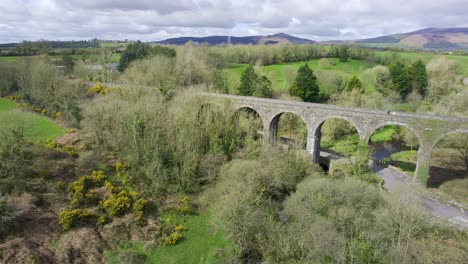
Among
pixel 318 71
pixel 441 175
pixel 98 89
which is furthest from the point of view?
pixel 318 71

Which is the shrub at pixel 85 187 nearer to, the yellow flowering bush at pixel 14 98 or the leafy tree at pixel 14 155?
the leafy tree at pixel 14 155

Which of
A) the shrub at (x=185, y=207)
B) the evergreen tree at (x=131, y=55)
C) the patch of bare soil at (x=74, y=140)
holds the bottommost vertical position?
the shrub at (x=185, y=207)

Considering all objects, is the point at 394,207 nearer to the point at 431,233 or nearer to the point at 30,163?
the point at 431,233

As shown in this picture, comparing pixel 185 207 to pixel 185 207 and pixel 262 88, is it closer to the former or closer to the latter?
pixel 185 207

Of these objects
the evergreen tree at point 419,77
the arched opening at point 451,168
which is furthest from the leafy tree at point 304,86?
the arched opening at point 451,168

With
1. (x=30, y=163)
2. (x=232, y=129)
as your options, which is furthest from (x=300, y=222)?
(x=30, y=163)

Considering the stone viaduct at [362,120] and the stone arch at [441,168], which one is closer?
the stone viaduct at [362,120]

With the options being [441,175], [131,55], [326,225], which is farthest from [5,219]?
[131,55]
